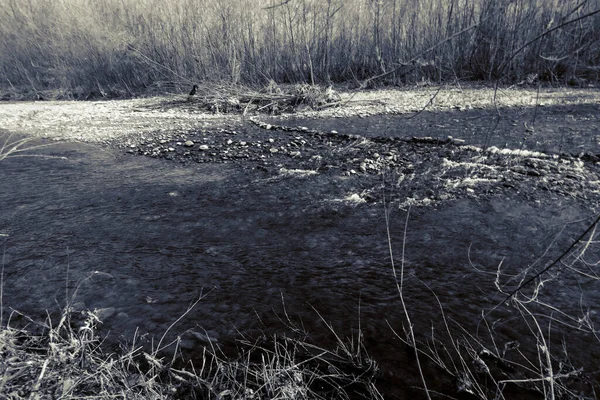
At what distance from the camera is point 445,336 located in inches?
61.5

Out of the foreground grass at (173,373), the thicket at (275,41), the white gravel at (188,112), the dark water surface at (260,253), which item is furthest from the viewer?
the thicket at (275,41)

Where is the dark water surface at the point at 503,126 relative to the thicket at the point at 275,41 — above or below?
below

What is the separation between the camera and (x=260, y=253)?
7.20ft

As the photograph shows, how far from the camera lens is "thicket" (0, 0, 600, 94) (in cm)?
524

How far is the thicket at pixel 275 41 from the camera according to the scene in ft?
17.2

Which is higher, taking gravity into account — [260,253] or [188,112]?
[188,112]

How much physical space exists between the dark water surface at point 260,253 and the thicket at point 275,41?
3.06 metres

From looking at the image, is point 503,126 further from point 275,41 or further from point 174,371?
point 275,41

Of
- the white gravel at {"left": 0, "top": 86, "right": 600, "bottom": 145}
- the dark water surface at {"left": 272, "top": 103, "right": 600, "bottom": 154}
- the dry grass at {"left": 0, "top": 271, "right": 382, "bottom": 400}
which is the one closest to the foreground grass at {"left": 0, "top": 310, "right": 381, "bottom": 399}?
the dry grass at {"left": 0, "top": 271, "right": 382, "bottom": 400}

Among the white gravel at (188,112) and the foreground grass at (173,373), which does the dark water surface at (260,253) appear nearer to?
the foreground grass at (173,373)

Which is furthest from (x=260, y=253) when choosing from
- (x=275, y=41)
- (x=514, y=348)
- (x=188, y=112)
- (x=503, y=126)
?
(x=275, y=41)

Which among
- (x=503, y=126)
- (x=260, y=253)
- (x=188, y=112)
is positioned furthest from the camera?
(x=188, y=112)

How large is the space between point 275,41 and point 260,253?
5.04m

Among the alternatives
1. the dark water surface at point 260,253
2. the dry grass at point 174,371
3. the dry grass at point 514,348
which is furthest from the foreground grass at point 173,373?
the dry grass at point 514,348
